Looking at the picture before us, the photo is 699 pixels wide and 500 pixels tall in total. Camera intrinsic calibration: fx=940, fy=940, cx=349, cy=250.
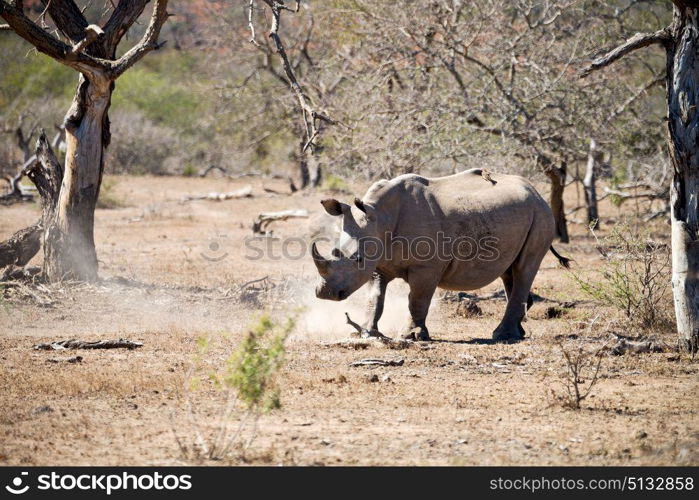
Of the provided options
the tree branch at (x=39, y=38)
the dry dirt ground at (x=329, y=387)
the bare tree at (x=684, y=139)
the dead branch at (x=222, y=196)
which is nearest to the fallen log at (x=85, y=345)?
the dry dirt ground at (x=329, y=387)

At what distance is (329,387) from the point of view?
7.80 meters

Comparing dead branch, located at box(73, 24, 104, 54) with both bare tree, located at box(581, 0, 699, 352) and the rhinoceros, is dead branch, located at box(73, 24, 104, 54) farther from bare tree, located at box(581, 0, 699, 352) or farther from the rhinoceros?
bare tree, located at box(581, 0, 699, 352)

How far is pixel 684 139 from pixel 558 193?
849 cm

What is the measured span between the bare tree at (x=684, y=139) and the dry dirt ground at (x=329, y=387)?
2.14 feet

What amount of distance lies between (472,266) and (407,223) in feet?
3.04

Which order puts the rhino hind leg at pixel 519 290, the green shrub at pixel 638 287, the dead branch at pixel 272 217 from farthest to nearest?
1. the dead branch at pixel 272 217
2. the rhino hind leg at pixel 519 290
3. the green shrub at pixel 638 287

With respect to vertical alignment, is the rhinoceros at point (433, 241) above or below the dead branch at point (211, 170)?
below

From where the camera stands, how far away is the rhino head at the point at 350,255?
936 cm

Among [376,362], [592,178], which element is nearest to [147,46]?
[376,362]

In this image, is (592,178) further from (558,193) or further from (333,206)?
(333,206)

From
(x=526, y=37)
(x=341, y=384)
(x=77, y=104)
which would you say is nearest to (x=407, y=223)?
(x=341, y=384)

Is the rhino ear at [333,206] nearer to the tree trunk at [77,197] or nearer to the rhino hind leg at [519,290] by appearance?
the rhino hind leg at [519,290]

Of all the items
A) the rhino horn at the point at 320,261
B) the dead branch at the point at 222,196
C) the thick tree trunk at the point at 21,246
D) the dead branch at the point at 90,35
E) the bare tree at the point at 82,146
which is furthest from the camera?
the dead branch at the point at 222,196
